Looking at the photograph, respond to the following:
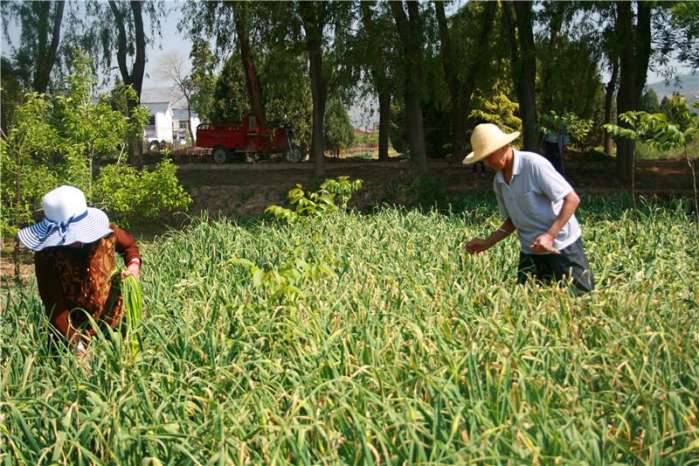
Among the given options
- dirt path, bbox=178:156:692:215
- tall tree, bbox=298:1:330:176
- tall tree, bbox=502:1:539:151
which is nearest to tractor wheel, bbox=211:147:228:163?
dirt path, bbox=178:156:692:215

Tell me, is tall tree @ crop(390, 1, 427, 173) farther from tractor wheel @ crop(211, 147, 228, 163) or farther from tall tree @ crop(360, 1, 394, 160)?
tractor wheel @ crop(211, 147, 228, 163)

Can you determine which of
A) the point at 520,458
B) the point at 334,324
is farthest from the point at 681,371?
the point at 334,324

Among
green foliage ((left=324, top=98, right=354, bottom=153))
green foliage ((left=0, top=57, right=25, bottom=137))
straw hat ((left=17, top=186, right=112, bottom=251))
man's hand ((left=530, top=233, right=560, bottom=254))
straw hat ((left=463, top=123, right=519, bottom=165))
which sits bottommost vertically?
man's hand ((left=530, top=233, right=560, bottom=254))

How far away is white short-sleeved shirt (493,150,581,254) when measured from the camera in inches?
173

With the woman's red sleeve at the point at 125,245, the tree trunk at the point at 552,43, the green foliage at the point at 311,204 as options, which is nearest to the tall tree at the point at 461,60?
the tree trunk at the point at 552,43

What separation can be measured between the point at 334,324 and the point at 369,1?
39.3 feet

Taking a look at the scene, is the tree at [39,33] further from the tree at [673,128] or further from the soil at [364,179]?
the tree at [673,128]

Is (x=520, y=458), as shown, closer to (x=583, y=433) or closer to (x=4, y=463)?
(x=583, y=433)

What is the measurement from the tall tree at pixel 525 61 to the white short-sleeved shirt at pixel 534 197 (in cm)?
1104

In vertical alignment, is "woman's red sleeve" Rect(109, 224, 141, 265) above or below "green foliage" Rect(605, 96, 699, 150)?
below

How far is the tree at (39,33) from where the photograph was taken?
652 inches

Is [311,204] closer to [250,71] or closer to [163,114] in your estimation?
[250,71]

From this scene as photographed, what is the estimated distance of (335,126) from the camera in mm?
30734

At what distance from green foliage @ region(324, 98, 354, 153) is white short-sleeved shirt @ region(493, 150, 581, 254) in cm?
2463
